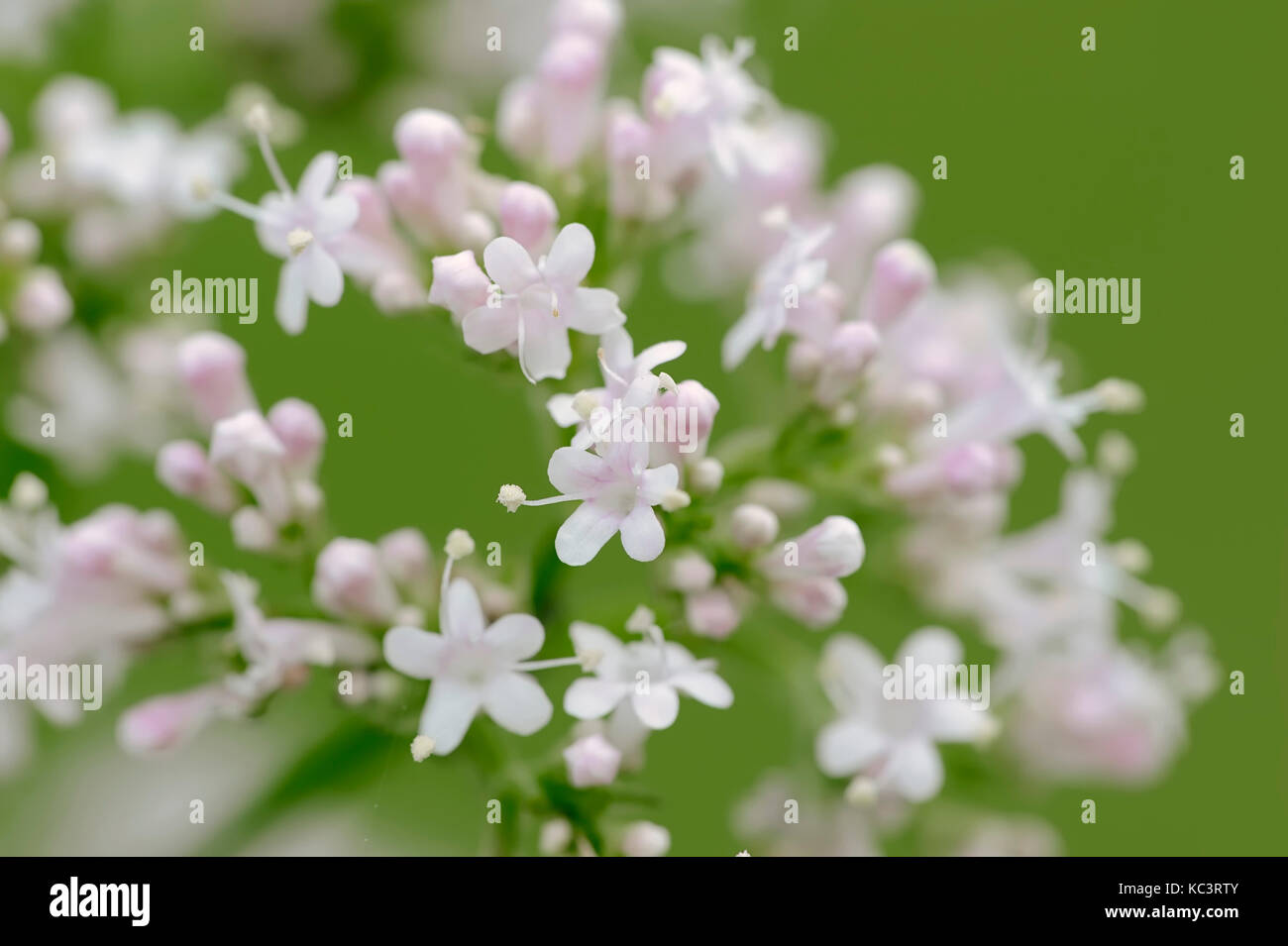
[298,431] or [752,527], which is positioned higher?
[298,431]

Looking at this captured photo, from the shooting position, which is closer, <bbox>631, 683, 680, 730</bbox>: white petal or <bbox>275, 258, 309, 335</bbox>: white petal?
<bbox>631, 683, 680, 730</bbox>: white petal

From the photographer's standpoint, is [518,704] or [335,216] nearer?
[518,704]

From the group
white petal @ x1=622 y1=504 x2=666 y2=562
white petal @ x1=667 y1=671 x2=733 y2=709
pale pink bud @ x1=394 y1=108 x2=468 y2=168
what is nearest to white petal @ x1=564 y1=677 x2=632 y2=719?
white petal @ x1=667 y1=671 x2=733 y2=709

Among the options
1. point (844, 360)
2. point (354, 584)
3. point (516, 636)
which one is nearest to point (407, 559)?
point (354, 584)

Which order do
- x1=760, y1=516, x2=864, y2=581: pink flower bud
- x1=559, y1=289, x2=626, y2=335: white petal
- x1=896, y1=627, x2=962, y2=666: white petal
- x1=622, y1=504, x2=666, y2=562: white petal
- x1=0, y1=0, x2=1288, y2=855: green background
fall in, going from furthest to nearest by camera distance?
1. x1=0, y1=0, x2=1288, y2=855: green background
2. x1=896, y1=627, x2=962, y2=666: white petal
3. x1=760, y1=516, x2=864, y2=581: pink flower bud
4. x1=559, y1=289, x2=626, y2=335: white petal
5. x1=622, y1=504, x2=666, y2=562: white petal

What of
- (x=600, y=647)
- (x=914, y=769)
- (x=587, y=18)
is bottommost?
(x=914, y=769)

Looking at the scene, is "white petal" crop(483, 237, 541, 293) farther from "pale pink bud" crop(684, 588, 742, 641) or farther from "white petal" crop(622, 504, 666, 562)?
"pale pink bud" crop(684, 588, 742, 641)

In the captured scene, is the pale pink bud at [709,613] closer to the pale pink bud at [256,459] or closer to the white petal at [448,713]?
the white petal at [448,713]

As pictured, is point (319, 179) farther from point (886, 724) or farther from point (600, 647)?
point (886, 724)
